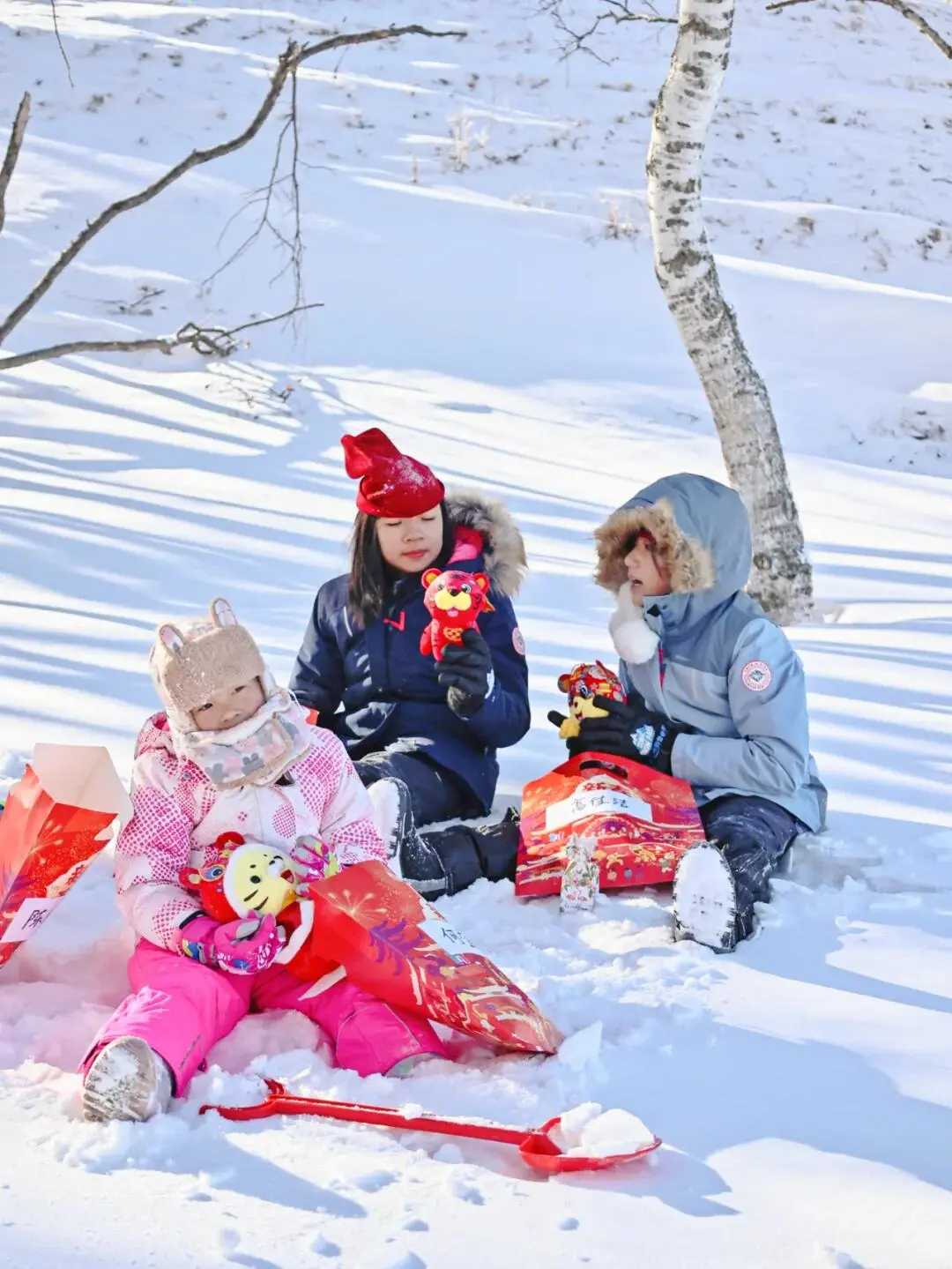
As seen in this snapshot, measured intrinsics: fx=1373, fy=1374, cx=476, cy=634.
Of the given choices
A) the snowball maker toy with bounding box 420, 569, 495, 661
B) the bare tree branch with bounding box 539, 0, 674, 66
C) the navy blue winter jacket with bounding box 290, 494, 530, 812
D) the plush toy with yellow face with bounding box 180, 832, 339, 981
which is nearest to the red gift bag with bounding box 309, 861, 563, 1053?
the plush toy with yellow face with bounding box 180, 832, 339, 981

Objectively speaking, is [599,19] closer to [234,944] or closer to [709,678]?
[709,678]

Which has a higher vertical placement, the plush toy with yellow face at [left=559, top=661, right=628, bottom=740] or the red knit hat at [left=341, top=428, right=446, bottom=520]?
the red knit hat at [left=341, top=428, right=446, bottom=520]

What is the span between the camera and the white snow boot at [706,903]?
3088mm

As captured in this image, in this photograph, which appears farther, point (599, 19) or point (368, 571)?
point (599, 19)

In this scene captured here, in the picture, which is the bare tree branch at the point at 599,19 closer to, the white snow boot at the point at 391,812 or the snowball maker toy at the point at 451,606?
the snowball maker toy at the point at 451,606

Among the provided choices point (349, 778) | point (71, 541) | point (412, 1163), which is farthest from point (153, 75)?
point (412, 1163)

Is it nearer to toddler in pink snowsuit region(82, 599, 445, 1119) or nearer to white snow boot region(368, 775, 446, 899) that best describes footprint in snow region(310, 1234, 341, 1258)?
toddler in pink snowsuit region(82, 599, 445, 1119)

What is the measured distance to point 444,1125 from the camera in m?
2.29

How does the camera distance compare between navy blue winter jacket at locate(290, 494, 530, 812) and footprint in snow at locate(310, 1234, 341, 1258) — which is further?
navy blue winter jacket at locate(290, 494, 530, 812)

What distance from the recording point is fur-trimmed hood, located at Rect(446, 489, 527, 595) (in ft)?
12.6

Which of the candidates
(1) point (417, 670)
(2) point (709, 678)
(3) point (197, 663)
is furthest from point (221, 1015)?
(2) point (709, 678)

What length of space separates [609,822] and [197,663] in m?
1.24

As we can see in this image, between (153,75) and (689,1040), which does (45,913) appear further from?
(153,75)

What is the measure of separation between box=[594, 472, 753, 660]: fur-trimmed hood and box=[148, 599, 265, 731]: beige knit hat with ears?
1298 mm
